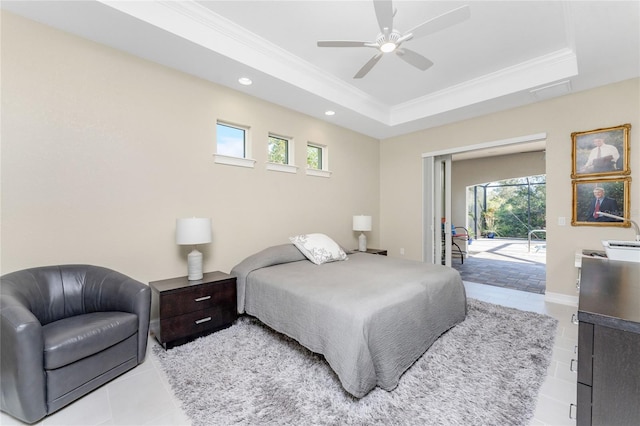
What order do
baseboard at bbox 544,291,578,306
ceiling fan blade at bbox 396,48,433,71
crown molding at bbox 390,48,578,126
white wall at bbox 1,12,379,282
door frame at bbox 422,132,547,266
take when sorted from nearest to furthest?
1. white wall at bbox 1,12,379,282
2. ceiling fan blade at bbox 396,48,433,71
3. crown molding at bbox 390,48,578,126
4. baseboard at bbox 544,291,578,306
5. door frame at bbox 422,132,547,266

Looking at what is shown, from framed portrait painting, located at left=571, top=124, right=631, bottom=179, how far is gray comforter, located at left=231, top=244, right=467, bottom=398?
7.66 ft

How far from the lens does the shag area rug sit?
5.32 feet

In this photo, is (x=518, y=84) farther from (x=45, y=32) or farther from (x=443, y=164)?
(x=45, y=32)

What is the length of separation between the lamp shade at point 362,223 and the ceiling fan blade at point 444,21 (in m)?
2.88

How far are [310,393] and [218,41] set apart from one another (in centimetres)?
313

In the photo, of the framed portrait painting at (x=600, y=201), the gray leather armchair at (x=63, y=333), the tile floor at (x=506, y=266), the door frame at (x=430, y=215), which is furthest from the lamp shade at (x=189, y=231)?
the tile floor at (x=506, y=266)

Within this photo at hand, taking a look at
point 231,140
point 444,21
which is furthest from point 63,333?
point 444,21

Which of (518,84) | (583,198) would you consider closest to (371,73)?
(518,84)

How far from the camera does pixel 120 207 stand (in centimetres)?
256

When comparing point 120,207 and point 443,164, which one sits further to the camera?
point 443,164

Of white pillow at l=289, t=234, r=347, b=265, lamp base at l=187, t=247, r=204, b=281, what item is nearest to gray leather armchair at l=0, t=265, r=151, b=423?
lamp base at l=187, t=247, r=204, b=281

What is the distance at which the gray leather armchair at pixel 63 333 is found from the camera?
1.50 meters

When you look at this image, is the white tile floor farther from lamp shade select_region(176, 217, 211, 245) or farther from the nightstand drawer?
lamp shade select_region(176, 217, 211, 245)

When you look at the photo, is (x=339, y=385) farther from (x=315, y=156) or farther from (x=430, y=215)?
(x=430, y=215)
